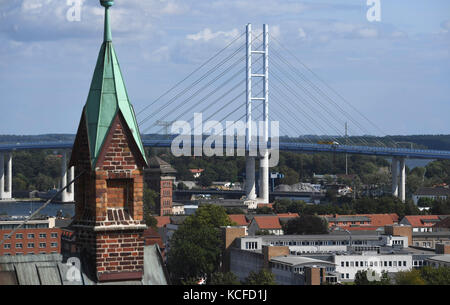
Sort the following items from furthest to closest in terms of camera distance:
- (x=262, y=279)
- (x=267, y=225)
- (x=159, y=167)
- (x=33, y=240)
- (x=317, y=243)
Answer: (x=159, y=167) < (x=267, y=225) < (x=317, y=243) < (x=33, y=240) < (x=262, y=279)

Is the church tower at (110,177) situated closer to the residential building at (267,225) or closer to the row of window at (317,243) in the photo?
the row of window at (317,243)

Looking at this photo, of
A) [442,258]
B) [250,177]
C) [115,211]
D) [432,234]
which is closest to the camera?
[115,211]

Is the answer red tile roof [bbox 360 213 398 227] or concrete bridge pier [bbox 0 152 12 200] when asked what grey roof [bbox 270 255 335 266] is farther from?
concrete bridge pier [bbox 0 152 12 200]

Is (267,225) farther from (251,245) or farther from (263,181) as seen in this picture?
(263,181)

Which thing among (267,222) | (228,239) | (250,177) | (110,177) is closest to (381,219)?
(267,222)

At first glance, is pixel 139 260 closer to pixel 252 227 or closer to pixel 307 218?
pixel 307 218

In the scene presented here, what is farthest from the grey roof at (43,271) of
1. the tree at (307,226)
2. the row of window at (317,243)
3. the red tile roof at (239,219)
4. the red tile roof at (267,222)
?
the red tile roof at (239,219)

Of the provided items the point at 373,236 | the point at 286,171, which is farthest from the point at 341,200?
the point at 373,236
